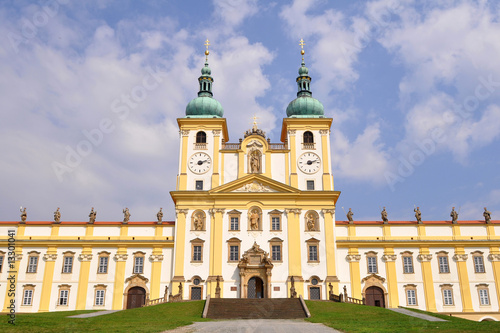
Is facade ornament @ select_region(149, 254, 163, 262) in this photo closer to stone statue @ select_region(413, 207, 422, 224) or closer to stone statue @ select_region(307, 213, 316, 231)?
stone statue @ select_region(307, 213, 316, 231)

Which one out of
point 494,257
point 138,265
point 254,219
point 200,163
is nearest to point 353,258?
point 254,219

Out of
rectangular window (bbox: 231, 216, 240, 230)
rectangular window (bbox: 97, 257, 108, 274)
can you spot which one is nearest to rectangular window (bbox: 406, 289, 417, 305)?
rectangular window (bbox: 231, 216, 240, 230)

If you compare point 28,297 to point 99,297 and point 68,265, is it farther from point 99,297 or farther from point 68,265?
point 99,297

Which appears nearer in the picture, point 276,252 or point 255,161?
point 276,252

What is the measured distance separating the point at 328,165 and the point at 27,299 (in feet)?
106

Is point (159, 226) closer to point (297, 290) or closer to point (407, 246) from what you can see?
point (297, 290)

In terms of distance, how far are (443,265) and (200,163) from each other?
86.4 feet

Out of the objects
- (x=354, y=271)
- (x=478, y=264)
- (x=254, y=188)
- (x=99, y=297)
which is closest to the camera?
(x=99, y=297)

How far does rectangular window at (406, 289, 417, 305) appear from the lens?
44719mm

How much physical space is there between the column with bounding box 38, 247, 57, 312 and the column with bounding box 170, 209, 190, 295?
39.2 ft

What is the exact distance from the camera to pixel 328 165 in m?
48.6

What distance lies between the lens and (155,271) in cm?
4569

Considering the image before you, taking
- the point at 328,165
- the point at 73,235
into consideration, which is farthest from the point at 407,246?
the point at 73,235

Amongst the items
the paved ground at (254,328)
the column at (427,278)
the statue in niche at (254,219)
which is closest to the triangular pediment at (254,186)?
the statue in niche at (254,219)
